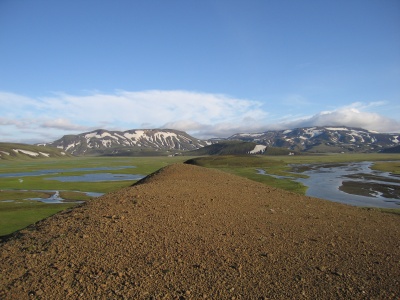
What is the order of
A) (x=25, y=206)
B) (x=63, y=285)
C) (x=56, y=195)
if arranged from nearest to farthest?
(x=63, y=285)
(x=25, y=206)
(x=56, y=195)

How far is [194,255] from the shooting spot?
14344mm

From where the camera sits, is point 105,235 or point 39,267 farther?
point 105,235

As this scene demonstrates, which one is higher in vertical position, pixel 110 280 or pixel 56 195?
pixel 110 280

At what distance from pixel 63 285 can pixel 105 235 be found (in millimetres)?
4240

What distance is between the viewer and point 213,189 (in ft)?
97.1

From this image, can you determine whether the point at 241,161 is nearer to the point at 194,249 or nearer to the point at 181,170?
the point at 181,170

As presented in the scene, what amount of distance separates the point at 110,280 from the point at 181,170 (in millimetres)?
27445

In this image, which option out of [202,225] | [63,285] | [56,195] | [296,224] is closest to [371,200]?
[296,224]

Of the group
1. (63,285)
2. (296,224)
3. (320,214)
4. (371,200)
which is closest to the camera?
(63,285)

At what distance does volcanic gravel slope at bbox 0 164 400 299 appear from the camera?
465 inches

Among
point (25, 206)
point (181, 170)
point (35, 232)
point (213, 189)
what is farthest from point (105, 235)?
point (25, 206)

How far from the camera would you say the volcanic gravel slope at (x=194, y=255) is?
1182 cm

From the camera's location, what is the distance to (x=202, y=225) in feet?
60.8

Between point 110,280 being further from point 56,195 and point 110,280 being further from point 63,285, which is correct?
point 56,195
